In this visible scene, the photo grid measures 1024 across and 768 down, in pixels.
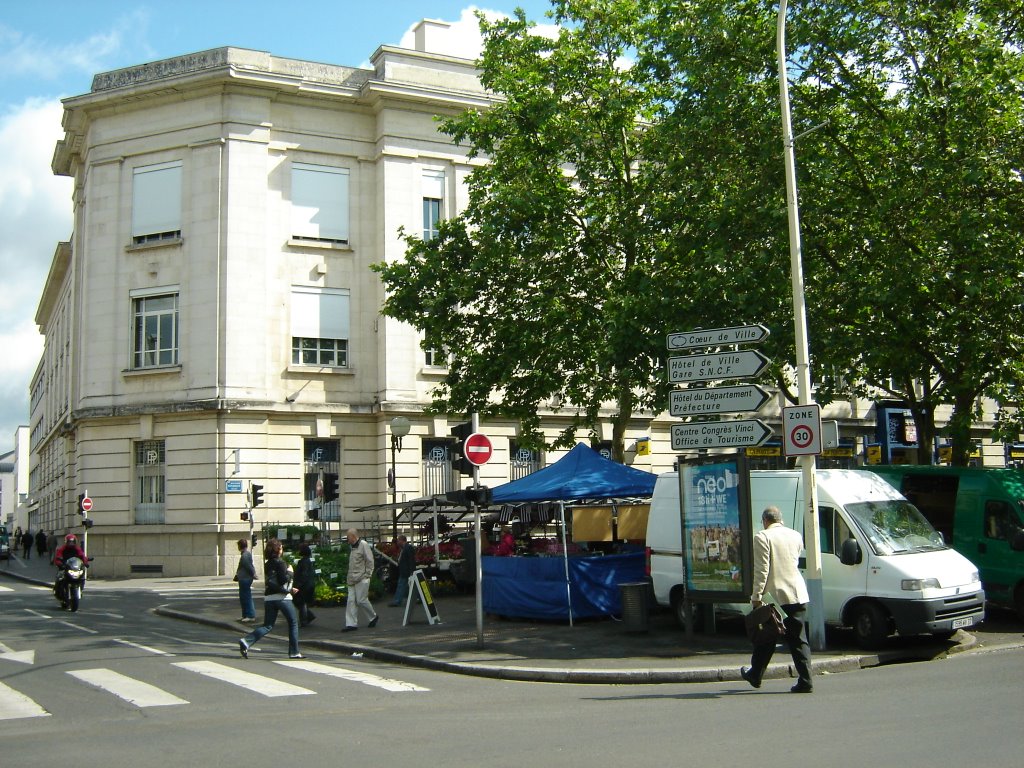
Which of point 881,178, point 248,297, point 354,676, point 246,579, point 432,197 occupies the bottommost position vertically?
point 354,676

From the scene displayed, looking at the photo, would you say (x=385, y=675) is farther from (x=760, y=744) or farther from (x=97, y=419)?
(x=97, y=419)

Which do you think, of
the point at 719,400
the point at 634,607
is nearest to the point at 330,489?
the point at 634,607

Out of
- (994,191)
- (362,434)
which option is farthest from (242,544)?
(362,434)

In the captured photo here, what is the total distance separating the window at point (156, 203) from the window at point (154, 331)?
2.06m

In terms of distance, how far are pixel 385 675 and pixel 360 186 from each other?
25006 mm

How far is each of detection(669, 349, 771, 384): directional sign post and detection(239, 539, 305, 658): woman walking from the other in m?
5.86

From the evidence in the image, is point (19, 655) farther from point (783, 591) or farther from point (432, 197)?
point (432, 197)

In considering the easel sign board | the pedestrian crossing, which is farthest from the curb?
the easel sign board

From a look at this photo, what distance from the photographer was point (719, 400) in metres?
13.3

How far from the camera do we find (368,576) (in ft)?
55.7

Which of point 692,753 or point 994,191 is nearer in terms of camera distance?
point 692,753

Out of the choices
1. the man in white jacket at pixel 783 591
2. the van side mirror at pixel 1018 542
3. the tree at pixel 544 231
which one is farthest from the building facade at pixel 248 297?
the man in white jacket at pixel 783 591

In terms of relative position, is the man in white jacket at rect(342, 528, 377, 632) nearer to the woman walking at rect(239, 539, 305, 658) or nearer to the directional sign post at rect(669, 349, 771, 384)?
the woman walking at rect(239, 539, 305, 658)

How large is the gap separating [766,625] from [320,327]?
2615 centimetres
